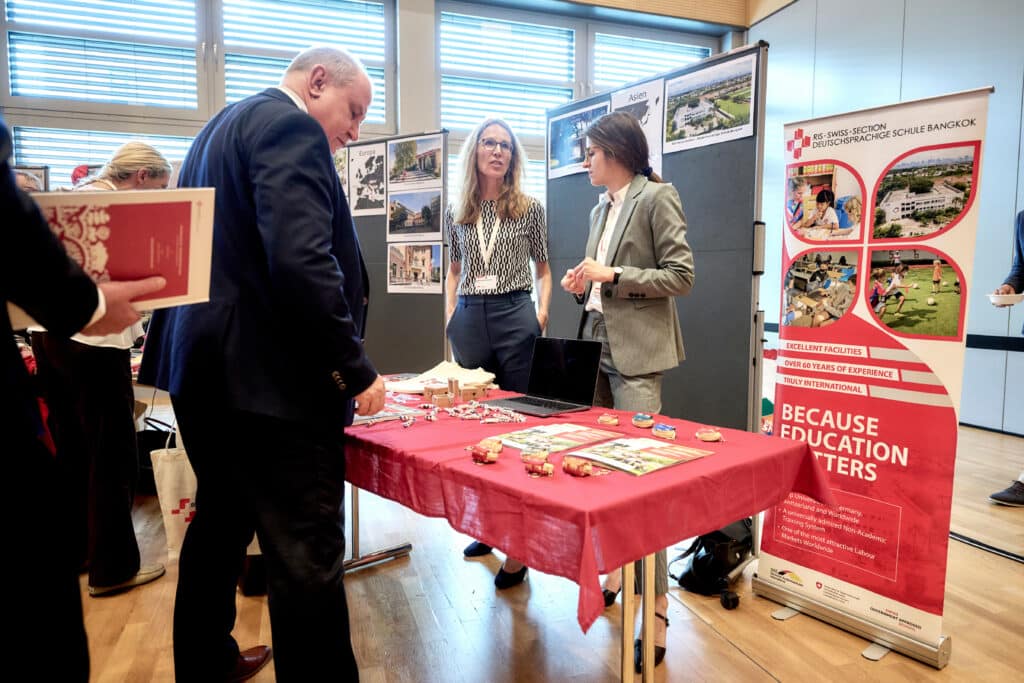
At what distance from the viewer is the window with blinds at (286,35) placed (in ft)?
18.6

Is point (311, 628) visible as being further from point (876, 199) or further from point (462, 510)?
point (876, 199)

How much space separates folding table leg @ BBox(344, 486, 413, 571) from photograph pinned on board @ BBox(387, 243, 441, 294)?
4.42ft

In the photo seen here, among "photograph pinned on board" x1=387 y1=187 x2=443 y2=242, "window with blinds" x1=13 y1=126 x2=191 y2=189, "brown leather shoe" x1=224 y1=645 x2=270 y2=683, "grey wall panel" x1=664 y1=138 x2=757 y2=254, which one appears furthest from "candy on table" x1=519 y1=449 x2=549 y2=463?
"window with blinds" x1=13 y1=126 x2=191 y2=189

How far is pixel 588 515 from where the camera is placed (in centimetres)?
100

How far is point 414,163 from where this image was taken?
3523mm

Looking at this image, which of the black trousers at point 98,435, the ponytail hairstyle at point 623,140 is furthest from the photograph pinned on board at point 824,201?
the black trousers at point 98,435

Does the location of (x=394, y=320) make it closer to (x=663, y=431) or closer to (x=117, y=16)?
(x=663, y=431)

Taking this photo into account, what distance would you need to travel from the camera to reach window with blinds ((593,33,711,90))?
6812 millimetres

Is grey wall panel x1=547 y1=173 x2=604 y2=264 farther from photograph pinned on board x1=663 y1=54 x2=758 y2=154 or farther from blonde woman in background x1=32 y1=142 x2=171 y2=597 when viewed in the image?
blonde woman in background x1=32 y1=142 x2=171 y2=597

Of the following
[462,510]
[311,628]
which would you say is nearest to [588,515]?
[462,510]

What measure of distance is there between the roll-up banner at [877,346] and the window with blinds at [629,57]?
16.6 ft

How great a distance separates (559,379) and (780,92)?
6.22m

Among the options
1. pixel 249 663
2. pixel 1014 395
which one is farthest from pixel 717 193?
pixel 1014 395

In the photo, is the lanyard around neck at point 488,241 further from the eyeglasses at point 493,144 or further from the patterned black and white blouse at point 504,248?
the eyeglasses at point 493,144
